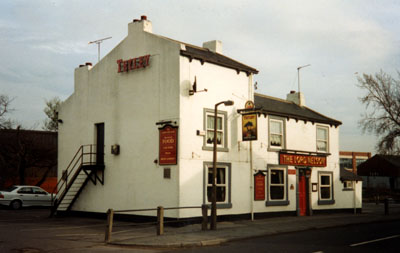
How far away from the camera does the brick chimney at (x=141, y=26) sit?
22.2 meters

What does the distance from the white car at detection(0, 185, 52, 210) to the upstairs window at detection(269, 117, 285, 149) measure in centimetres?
1716

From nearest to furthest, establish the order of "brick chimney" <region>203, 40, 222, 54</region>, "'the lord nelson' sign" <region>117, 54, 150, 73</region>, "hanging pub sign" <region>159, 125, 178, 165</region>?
"hanging pub sign" <region>159, 125, 178, 165</region>, "'the lord nelson' sign" <region>117, 54, 150, 73</region>, "brick chimney" <region>203, 40, 222, 54</region>

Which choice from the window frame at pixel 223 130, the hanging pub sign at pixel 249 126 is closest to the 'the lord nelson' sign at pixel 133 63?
the window frame at pixel 223 130

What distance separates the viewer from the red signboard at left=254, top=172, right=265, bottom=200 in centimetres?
2327

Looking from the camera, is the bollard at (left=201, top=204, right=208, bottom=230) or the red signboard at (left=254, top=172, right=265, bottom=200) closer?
the bollard at (left=201, top=204, right=208, bottom=230)

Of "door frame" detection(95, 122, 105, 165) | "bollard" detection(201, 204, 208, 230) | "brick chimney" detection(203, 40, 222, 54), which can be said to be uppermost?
"brick chimney" detection(203, 40, 222, 54)

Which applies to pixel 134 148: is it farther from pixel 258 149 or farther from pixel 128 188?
pixel 258 149

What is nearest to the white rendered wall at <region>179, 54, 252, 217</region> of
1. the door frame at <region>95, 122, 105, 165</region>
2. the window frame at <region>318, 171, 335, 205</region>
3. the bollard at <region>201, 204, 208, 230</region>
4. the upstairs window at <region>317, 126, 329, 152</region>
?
the bollard at <region>201, 204, 208, 230</region>

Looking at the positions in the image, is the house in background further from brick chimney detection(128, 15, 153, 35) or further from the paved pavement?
brick chimney detection(128, 15, 153, 35)

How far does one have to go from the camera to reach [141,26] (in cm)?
2231

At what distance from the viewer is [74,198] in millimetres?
24547

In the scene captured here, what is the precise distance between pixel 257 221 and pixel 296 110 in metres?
8.86

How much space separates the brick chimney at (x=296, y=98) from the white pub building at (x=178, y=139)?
9.58 ft

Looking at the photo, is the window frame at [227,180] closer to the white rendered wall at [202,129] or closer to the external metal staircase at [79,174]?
the white rendered wall at [202,129]
